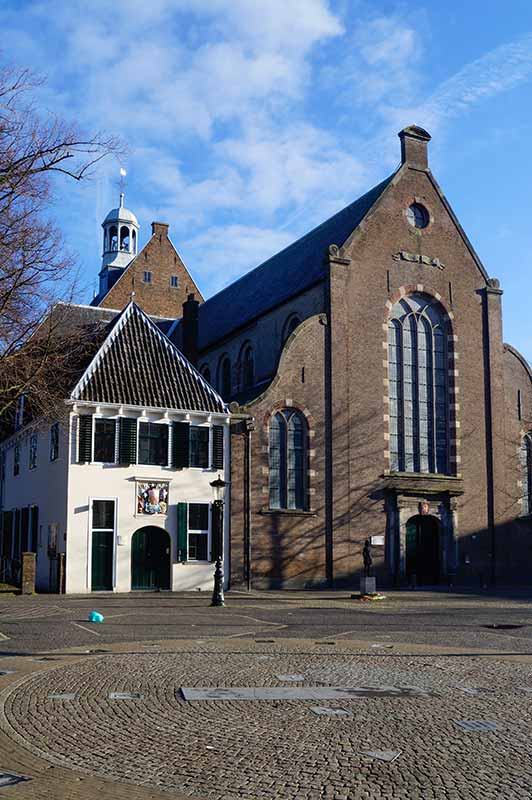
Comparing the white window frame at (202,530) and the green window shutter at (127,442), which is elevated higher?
the green window shutter at (127,442)

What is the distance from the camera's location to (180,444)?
105 feet

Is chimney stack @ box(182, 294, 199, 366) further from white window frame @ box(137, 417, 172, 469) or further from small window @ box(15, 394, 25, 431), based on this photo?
white window frame @ box(137, 417, 172, 469)

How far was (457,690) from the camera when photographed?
11883mm

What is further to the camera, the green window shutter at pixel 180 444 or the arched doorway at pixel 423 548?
the arched doorway at pixel 423 548

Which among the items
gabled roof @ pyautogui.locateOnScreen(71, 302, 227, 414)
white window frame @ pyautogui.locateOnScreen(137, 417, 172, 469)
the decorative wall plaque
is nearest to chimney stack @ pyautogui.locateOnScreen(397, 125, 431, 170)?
the decorative wall plaque

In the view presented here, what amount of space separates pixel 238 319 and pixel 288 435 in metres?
11.5

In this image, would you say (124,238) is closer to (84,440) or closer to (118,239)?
(118,239)

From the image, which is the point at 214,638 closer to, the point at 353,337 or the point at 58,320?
the point at 58,320

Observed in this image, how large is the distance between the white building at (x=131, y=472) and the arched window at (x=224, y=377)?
10999mm

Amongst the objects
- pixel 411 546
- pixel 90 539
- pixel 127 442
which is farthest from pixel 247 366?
pixel 90 539

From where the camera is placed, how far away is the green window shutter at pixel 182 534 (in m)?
31.5

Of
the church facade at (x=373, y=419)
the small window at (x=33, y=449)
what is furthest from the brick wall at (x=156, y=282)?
the small window at (x=33, y=449)

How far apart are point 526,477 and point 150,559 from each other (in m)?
17.7

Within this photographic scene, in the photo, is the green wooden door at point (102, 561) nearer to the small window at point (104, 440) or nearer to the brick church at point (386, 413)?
the small window at point (104, 440)
